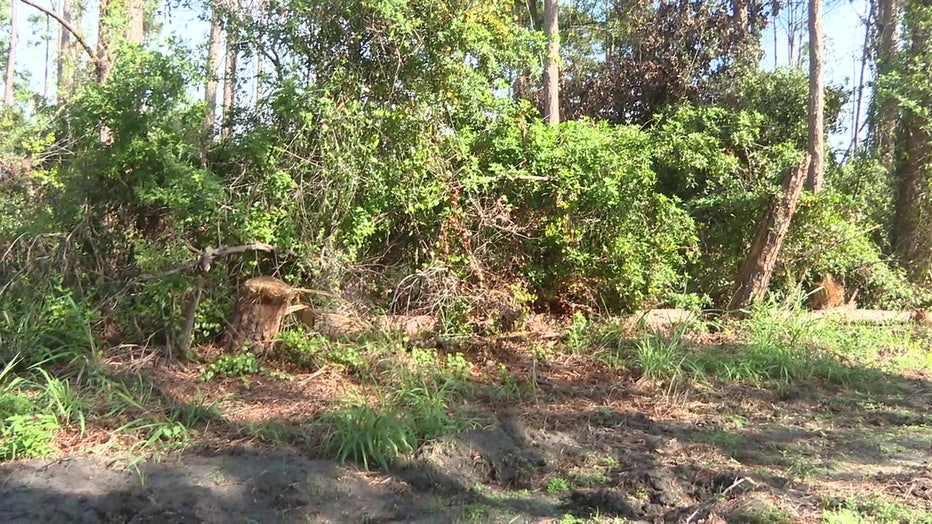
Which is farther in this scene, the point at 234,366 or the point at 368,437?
the point at 234,366

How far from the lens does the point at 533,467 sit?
4648 mm

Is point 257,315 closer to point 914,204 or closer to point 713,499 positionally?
point 713,499

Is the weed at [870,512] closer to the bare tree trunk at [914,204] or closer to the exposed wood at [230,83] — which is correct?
the exposed wood at [230,83]

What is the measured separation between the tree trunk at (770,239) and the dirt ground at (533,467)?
9.49ft

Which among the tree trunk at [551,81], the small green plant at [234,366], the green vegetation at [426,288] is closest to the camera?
the green vegetation at [426,288]

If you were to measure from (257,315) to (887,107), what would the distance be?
Result: 11616mm

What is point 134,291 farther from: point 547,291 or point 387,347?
point 547,291

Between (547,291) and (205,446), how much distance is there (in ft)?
16.8

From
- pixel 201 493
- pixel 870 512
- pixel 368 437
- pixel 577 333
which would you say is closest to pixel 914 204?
pixel 577 333

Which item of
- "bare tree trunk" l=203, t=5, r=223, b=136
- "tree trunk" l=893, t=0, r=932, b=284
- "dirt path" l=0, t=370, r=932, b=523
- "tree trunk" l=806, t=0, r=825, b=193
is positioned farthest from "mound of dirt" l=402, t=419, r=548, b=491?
"tree trunk" l=893, t=0, r=932, b=284

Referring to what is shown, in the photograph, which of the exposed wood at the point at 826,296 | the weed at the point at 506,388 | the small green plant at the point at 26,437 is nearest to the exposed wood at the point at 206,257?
the small green plant at the point at 26,437

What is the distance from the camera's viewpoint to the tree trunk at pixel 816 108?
11109 mm

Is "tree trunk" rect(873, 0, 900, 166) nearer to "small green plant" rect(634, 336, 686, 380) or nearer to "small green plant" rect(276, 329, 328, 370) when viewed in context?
"small green plant" rect(634, 336, 686, 380)

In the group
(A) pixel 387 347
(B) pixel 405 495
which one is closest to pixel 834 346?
(A) pixel 387 347
